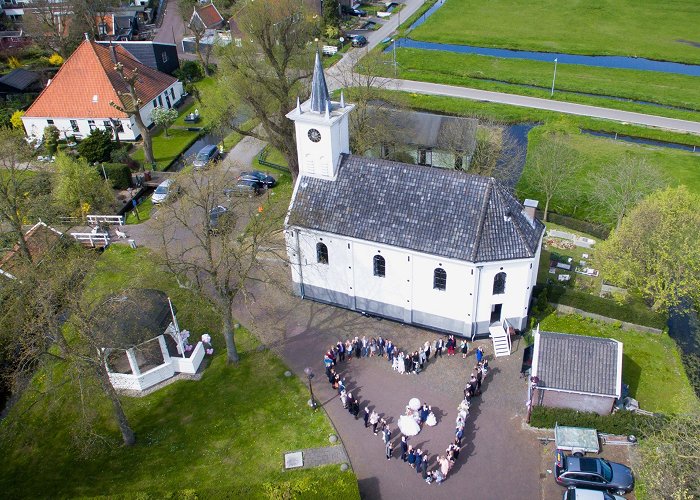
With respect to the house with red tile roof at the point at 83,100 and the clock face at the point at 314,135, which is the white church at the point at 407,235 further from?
the house with red tile roof at the point at 83,100

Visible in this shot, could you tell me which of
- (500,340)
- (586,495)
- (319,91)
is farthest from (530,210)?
(586,495)

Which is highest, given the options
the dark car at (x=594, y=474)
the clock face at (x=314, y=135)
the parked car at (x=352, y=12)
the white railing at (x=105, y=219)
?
the clock face at (x=314, y=135)

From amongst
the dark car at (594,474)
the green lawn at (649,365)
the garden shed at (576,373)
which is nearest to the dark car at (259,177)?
the green lawn at (649,365)

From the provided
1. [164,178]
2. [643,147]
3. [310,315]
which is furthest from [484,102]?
[310,315]

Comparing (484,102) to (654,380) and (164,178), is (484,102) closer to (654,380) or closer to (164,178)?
(164,178)

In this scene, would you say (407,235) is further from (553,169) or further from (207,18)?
(207,18)

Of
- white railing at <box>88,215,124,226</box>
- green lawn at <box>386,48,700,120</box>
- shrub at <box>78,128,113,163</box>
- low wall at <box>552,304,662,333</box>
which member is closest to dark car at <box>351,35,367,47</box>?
green lawn at <box>386,48,700,120</box>

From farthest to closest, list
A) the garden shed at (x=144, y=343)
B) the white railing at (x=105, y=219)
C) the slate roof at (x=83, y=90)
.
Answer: the slate roof at (x=83, y=90) → the white railing at (x=105, y=219) → the garden shed at (x=144, y=343)
